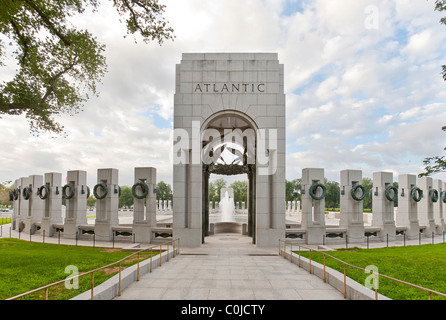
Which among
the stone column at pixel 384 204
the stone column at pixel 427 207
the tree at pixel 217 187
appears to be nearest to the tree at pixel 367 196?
the tree at pixel 217 187

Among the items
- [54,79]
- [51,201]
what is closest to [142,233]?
[51,201]

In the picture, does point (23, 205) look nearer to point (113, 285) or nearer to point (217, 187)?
point (113, 285)

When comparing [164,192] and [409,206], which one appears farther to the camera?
[164,192]

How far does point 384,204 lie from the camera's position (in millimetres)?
23797

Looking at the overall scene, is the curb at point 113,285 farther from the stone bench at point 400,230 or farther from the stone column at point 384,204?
the stone bench at point 400,230

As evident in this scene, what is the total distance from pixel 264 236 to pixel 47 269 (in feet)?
41.0

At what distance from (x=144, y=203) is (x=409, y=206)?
23585 millimetres

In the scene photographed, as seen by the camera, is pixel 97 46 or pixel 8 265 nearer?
pixel 8 265

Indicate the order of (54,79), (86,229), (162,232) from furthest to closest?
(86,229), (162,232), (54,79)

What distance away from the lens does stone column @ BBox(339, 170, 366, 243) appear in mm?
22281

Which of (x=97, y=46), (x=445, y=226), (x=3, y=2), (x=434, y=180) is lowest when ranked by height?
(x=445, y=226)

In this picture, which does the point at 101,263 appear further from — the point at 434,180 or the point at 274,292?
the point at 434,180

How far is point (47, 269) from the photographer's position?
11305 millimetres
